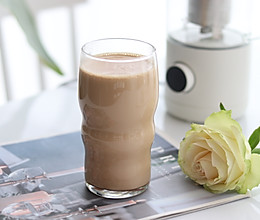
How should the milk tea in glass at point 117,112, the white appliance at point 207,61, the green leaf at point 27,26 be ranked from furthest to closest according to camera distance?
the green leaf at point 27,26
the white appliance at point 207,61
the milk tea in glass at point 117,112

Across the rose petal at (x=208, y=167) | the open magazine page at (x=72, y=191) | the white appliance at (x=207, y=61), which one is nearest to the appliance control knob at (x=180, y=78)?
the white appliance at (x=207, y=61)

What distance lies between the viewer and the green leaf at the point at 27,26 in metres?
1.11

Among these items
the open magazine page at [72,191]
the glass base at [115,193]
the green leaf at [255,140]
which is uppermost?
the green leaf at [255,140]

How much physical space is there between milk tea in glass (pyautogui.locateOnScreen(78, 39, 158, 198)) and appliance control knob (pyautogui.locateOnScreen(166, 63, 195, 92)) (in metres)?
0.23

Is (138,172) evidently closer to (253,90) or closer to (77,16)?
(253,90)

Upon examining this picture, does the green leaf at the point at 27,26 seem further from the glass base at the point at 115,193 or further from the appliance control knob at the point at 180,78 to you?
the glass base at the point at 115,193

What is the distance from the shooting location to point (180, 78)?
99 centimetres

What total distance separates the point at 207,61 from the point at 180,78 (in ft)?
0.19

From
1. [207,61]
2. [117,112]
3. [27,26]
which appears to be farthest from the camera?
[27,26]

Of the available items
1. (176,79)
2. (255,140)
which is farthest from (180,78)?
(255,140)

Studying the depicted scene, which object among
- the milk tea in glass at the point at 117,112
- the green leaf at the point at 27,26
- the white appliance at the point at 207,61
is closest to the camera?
the milk tea in glass at the point at 117,112

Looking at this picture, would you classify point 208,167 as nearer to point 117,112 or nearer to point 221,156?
point 221,156

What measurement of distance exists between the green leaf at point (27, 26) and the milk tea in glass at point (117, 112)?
354 mm

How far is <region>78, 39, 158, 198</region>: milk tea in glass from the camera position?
0.71 metres
